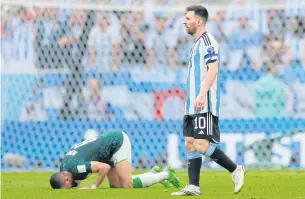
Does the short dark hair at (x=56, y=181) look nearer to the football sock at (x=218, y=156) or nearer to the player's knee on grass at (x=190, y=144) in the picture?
the player's knee on grass at (x=190, y=144)

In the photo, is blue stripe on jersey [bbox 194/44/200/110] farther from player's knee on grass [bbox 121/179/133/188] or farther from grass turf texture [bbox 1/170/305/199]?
player's knee on grass [bbox 121/179/133/188]

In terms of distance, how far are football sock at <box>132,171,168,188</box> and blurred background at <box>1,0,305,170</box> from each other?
450 centimetres

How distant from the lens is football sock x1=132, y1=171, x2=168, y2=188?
11.0 metres

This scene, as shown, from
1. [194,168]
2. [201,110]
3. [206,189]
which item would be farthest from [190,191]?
[206,189]

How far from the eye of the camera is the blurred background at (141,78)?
15.6 meters

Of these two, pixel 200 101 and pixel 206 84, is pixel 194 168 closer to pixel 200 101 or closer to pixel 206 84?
pixel 200 101

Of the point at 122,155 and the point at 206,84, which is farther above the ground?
the point at 206,84

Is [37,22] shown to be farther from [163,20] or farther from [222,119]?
[222,119]

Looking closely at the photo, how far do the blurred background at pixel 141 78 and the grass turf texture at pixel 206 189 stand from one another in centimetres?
141

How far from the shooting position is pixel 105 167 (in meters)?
10.3

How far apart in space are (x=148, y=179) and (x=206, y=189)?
812mm

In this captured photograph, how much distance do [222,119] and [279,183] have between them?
4282 mm

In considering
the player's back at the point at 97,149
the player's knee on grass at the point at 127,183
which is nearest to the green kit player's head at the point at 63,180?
the player's back at the point at 97,149

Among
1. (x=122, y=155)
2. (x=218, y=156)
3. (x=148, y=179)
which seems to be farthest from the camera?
(x=148, y=179)
